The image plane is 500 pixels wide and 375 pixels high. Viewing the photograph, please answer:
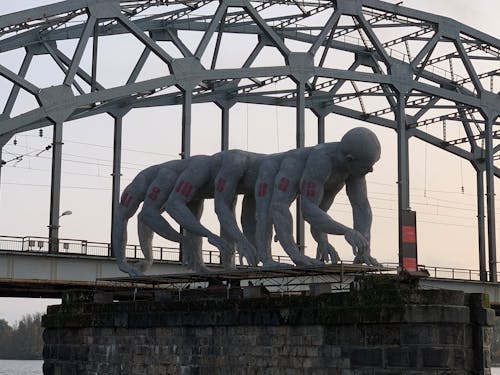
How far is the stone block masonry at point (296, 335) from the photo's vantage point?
2359 centimetres

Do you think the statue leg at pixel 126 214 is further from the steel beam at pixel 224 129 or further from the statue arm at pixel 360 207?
the steel beam at pixel 224 129

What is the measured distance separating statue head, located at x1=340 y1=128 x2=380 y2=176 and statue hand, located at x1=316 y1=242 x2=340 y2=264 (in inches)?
106

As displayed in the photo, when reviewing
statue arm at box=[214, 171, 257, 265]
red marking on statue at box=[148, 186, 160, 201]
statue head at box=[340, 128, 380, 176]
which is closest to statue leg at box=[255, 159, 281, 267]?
statue arm at box=[214, 171, 257, 265]

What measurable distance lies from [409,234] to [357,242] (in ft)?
82.8

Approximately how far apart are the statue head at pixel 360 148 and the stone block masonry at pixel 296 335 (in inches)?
175

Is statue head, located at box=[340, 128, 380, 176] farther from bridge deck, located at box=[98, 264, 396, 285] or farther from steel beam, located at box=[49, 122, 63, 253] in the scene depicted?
steel beam, located at box=[49, 122, 63, 253]

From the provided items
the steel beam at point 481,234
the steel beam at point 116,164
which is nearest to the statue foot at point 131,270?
the steel beam at point 116,164

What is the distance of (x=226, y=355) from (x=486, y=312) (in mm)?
7115

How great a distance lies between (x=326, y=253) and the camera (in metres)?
29.9

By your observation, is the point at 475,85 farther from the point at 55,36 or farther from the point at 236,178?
the point at 236,178

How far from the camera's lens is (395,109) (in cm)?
6438

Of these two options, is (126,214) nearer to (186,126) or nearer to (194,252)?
(194,252)

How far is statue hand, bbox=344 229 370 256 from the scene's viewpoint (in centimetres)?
2795

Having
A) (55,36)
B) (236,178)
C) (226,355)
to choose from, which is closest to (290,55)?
(55,36)
